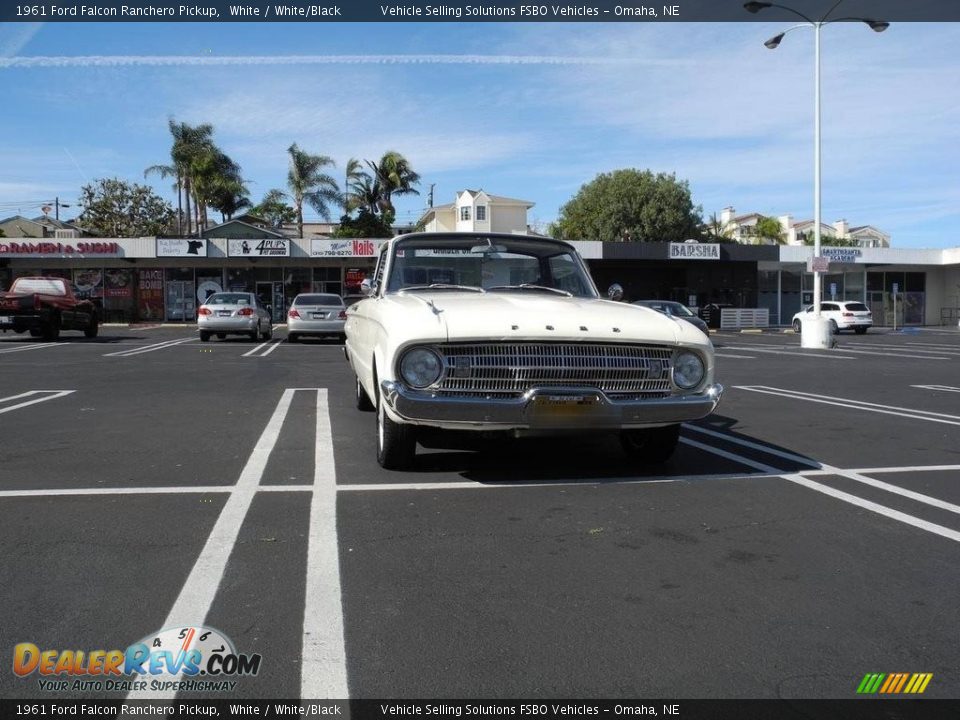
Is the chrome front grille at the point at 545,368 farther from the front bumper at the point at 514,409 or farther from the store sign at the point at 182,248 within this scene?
the store sign at the point at 182,248

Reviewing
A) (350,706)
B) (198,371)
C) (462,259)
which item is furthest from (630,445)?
(198,371)

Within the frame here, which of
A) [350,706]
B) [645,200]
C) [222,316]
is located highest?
[645,200]

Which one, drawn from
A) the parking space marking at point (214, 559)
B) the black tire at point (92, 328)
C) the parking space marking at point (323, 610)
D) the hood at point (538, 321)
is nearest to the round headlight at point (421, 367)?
the hood at point (538, 321)

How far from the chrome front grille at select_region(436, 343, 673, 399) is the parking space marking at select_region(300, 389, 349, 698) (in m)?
1.05

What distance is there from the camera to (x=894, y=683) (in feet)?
9.15

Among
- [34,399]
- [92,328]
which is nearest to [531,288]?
[34,399]

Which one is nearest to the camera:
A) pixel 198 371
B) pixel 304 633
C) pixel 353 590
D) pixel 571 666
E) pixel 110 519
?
pixel 571 666

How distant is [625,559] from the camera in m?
4.02

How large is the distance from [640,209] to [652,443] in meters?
52.0

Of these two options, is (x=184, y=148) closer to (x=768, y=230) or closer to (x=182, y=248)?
(x=182, y=248)

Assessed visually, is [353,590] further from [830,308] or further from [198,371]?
[830,308]

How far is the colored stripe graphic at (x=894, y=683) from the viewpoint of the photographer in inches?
108

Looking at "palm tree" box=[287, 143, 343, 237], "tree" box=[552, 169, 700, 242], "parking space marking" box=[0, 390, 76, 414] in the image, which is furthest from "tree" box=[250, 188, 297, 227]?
"parking space marking" box=[0, 390, 76, 414]

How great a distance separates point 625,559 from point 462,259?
348cm
